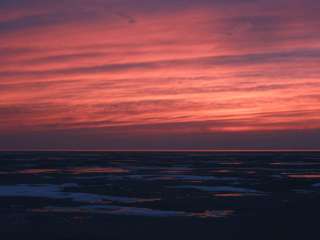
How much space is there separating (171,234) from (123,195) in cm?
946

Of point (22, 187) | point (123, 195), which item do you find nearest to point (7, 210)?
point (123, 195)

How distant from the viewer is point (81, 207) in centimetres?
1967

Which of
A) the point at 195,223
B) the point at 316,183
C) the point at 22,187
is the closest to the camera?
the point at 195,223

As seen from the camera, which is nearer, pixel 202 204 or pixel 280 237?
pixel 280 237

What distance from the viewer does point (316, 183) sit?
30781mm

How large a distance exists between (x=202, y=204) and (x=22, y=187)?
10.9m

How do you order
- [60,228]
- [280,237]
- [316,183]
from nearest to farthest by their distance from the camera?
1. [280,237]
2. [60,228]
3. [316,183]

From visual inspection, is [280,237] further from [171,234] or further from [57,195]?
[57,195]

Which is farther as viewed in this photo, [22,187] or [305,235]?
[22,187]

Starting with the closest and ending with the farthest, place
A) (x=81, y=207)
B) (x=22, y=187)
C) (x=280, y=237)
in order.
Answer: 1. (x=280, y=237)
2. (x=81, y=207)
3. (x=22, y=187)

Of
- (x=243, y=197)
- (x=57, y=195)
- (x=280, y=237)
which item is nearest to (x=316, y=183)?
(x=243, y=197)

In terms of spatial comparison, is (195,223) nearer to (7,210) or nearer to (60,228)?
(60,228)

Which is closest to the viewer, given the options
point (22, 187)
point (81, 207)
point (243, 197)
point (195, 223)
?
point (195, 223)

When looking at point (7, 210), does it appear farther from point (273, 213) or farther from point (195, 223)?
point (273, 213)
